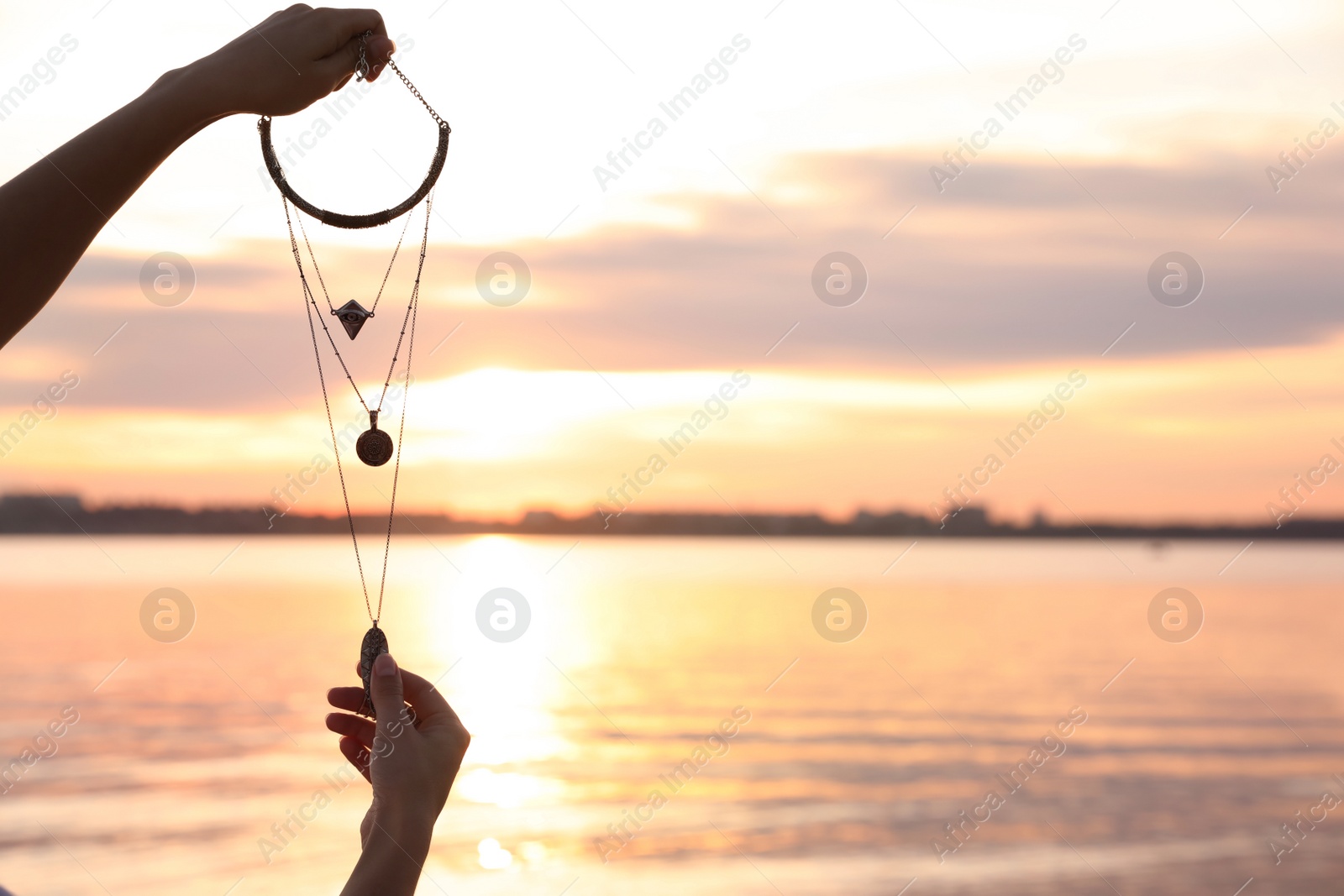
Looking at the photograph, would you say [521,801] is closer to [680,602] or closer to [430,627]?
[430,627]

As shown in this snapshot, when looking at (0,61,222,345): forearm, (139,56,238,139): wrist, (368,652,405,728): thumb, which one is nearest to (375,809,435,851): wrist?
(368,652,405,728): thumb

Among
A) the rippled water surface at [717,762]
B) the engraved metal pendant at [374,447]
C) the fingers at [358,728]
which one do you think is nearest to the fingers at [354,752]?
the fingers at [358,728]

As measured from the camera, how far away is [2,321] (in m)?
1.39

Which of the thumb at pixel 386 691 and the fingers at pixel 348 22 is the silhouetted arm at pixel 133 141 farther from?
the thumb at pixel 386 691

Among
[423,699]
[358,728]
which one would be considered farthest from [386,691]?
[358,728]

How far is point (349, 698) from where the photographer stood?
234cm

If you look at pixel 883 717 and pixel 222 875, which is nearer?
pixel 222 875

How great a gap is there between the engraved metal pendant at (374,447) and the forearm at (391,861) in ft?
3.76

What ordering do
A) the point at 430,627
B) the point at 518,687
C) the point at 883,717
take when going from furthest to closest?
the point at 430,627 < the point at 518,687 < the point at 883,717

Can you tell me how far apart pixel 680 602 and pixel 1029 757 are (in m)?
54.4

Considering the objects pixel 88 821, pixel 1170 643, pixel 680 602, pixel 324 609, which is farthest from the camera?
pixel 680 602

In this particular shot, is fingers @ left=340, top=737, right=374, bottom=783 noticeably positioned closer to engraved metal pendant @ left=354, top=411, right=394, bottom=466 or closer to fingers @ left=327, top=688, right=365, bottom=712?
fingers @ left=327, top=688, right=365, bottom=712

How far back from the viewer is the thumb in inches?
78.7

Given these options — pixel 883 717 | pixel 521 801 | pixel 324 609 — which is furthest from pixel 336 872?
pixel 324 609
